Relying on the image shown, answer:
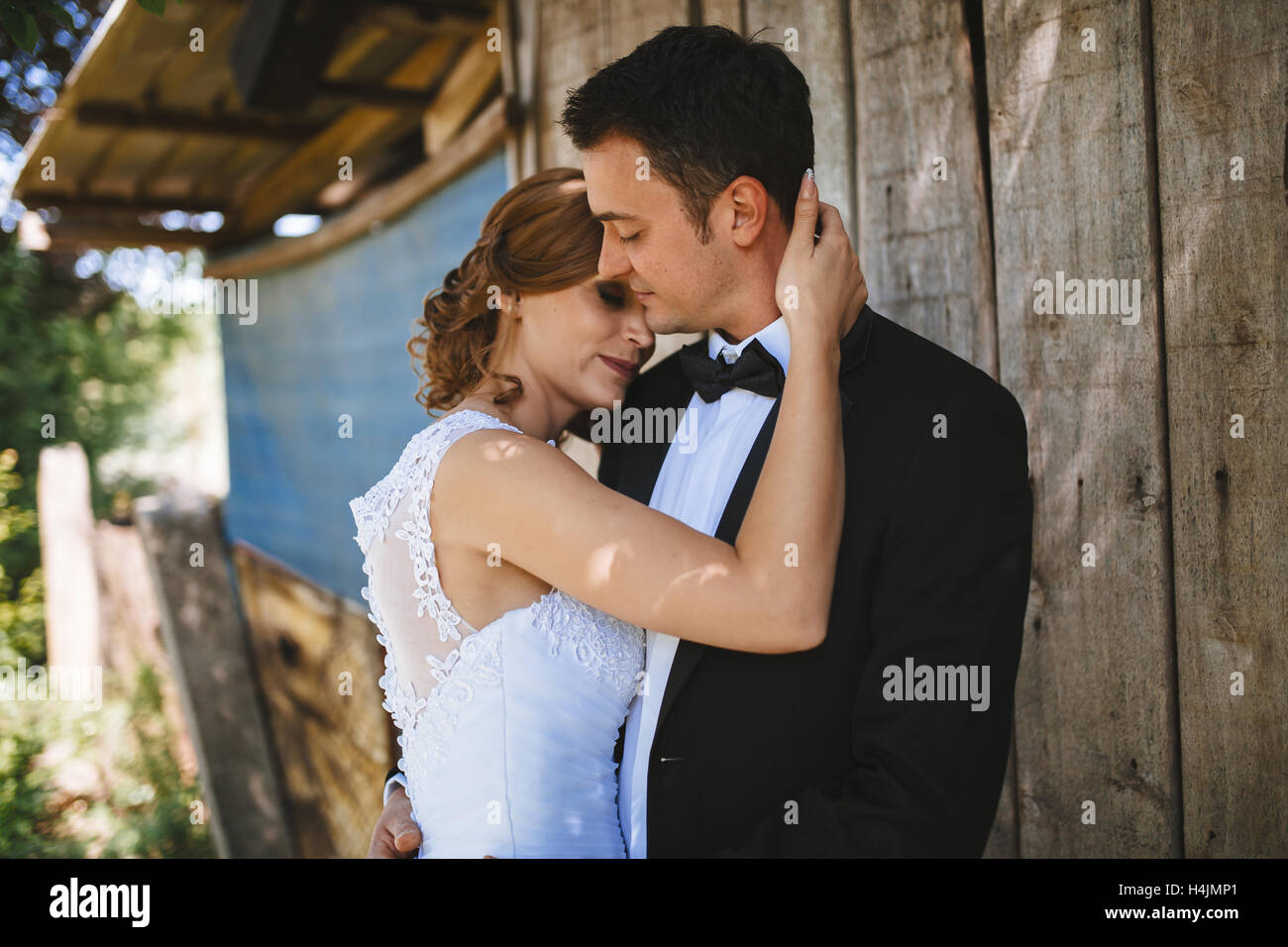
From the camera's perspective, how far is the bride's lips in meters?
2.34

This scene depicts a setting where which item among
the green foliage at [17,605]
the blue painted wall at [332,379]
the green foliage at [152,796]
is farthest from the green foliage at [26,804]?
the blue painted wall at [332,379]

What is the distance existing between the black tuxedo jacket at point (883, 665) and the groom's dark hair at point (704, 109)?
0.39m

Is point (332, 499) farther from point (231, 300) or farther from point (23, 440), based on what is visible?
point (23, 440)

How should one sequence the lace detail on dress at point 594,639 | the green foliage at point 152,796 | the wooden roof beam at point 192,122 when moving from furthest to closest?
the green foliage at point 152,796, the wooden roof beam at point 192,122, the lace detail on dress at point 594,639

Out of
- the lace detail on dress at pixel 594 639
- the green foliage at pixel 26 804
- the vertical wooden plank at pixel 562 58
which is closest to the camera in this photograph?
the lace detail on dress at pixel 594 639

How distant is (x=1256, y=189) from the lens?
1893 millimetres

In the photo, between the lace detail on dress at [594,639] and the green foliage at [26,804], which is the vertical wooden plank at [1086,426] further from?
the green foliage at [26,804]

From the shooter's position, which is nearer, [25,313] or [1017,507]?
[1017,507]

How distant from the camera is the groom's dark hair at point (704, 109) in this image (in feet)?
6.31

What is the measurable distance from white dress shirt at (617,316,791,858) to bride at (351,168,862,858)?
0.14 feet

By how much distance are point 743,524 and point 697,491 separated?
0.35m

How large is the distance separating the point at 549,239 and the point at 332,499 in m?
4.85
